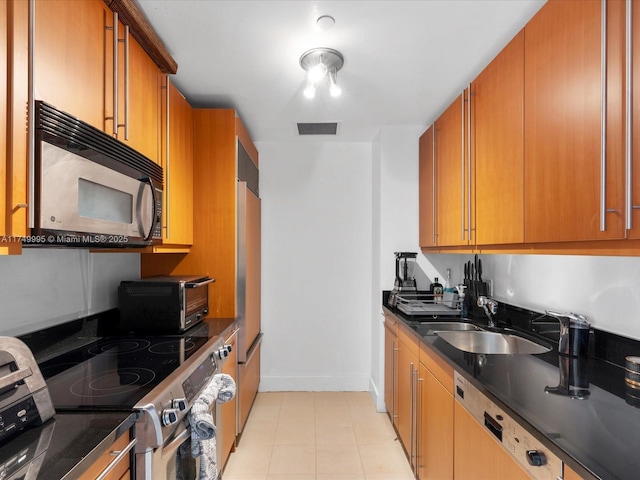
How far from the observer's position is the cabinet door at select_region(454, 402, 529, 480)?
1.12 m

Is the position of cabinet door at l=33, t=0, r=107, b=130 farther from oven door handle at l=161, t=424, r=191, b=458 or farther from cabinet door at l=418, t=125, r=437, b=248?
cabinet door at l=418, t=125, r=437, b=248

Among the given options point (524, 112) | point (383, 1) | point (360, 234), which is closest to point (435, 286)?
point (360, 234)

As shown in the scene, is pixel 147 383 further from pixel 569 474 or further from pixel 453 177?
pixel 453 177

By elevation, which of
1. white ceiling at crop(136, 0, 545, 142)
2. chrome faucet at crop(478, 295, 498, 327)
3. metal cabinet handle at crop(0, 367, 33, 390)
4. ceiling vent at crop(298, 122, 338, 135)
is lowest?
chrome faucet at crop(478, 295, 498, 327)

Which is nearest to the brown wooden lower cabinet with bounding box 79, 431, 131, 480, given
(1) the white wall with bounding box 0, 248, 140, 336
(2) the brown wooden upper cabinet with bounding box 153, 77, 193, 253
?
(1) the white wall with bounding box 0, 248, 140, 336

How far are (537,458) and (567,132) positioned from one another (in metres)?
1.01

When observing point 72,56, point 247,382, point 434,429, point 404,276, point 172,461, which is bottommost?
point 247,382

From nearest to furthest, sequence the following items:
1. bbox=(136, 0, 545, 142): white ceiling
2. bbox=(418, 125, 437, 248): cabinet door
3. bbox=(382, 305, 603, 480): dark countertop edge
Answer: bbox=(382, 305, 603, 480): dark countertop edge, bbox=(136, 0, 545, 142): white ceiling, bbox=(418, 125, 437, 248): cabinet door

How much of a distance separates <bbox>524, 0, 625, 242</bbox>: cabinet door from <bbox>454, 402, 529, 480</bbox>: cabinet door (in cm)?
73

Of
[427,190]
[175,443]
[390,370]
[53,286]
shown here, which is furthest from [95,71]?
[390,370]

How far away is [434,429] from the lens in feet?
5.80

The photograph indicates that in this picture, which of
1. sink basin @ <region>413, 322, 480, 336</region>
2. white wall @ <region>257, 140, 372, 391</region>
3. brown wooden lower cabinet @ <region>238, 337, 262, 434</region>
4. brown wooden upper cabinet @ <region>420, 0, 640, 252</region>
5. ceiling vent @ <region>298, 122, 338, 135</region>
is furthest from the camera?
white wall @ <region>257, 140, 372, 391</region>

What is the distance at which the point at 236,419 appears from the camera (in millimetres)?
2402

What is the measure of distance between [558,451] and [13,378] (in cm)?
138
